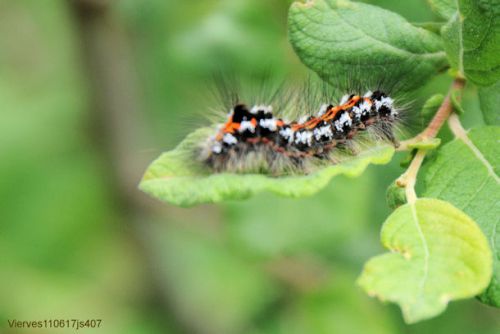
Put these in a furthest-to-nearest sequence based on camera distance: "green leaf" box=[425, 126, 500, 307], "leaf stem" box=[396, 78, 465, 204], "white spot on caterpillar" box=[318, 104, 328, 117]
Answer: "white spot on caterpillar" box=[318, 104, 328, 117], "leaf stem" box=[396, 78, 465, 204], "green leaf" box=[425, 126, 500, 307]

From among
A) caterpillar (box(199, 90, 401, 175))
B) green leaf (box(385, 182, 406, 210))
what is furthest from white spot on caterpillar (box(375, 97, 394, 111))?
green leaf (box(385, 182, 406, 210))

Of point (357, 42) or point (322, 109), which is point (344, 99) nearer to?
point (322, 109)

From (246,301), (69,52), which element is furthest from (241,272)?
(69,52)

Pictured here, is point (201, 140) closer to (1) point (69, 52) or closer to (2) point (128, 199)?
(2) point (128, 199)

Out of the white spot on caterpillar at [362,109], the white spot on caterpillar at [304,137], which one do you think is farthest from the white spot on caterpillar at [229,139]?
the white spot on caterpillar at [362,109]

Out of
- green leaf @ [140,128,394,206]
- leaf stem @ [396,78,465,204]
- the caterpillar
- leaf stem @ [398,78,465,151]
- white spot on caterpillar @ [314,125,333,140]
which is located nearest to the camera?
green leaf @ [140,128,394,206]

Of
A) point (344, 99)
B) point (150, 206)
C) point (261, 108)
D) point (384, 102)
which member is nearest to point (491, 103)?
point (384, 102)

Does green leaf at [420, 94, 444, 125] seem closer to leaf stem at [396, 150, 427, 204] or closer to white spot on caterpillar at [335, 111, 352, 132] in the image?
leaf stem at [396, 150, 427, 204]

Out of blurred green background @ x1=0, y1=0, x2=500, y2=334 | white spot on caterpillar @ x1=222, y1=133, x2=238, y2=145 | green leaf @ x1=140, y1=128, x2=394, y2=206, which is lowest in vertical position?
blurred green background @ x1=0, y1=0, x2=500, y2=334

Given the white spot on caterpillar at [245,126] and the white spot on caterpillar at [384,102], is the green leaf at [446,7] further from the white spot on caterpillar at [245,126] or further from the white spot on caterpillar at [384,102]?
the white spot on caterpillar at [245,126]

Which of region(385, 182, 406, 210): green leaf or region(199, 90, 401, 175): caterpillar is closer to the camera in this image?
region(385, 182, 406, 210): green leaf
